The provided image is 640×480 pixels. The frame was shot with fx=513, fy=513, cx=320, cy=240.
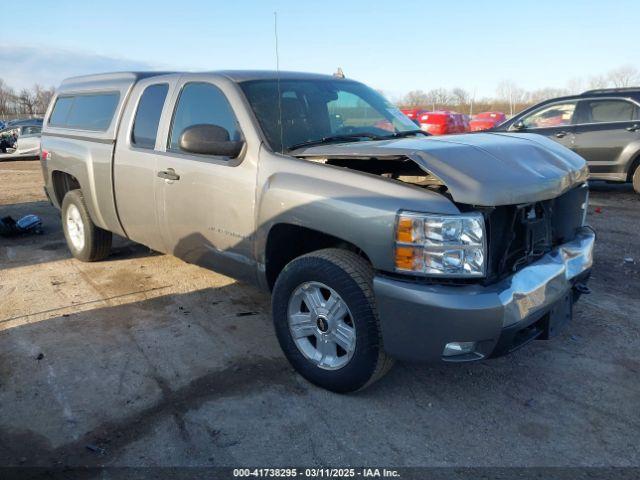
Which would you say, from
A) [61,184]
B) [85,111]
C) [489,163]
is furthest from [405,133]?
[61,184]

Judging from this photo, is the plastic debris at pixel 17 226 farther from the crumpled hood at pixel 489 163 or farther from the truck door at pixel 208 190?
the crumpled hood at pixel 489 163

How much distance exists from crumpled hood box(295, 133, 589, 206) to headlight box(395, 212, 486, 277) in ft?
0.40

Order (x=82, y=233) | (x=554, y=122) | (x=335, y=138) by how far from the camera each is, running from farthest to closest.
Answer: (x=554, y=122) → (x=82, y=233) → (x=335, y=138)

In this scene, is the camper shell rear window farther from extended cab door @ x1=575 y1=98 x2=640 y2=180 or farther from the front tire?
extended cab door @ x1=575 y1=98 x2=640 y2=180

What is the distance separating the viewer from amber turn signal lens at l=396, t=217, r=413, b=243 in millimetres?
2533

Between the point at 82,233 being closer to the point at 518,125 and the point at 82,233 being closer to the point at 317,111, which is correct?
the point at 317,111

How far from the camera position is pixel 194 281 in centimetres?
505

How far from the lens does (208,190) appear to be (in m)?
3.67

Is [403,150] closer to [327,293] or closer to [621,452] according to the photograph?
[327,293]

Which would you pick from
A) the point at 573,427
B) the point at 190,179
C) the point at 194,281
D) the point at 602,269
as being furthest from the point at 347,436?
the point at 602,269

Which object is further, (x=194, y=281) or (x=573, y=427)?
(x=194, y=281)

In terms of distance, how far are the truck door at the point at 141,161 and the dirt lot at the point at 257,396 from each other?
686 millimetres

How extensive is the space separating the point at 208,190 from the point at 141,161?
994 millimetres

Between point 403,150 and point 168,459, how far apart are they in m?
1.97
